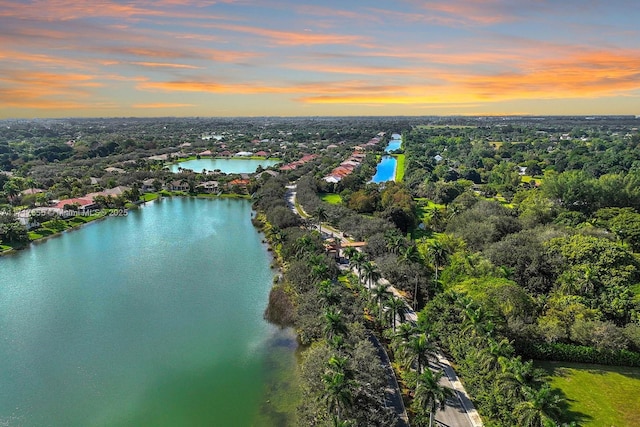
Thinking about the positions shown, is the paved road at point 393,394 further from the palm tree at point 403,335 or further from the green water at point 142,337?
the green water at point 142,337

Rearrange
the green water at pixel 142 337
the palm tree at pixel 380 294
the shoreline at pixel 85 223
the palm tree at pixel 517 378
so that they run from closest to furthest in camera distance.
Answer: the palm tree at pixel 517 378, the green water at pixel 142 337, the palm tree at pixel 380 294, the shoreline at pixel 85 223

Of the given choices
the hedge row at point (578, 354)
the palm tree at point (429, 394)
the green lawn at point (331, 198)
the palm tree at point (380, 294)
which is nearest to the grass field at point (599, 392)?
the hedge row at point (578, 354)

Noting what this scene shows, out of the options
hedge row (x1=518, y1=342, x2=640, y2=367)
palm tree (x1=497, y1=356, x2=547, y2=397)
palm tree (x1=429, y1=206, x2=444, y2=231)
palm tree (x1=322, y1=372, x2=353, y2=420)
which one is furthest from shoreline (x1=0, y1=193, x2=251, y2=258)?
hedge row (x1=518, y1=342, x2=640, y2=367)

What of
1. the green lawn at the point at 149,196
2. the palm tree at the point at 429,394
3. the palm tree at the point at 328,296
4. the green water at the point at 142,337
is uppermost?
the palm tree at the point at 328,296

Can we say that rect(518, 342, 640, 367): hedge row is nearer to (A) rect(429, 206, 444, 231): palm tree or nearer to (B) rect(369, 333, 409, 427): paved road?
(B) rect(369, 333, 409, 427): paved road

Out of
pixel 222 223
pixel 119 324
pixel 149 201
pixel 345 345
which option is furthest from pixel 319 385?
pixel 149 201

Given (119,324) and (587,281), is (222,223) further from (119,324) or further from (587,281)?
(587,281)

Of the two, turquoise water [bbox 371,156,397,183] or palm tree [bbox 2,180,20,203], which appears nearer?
palm tree [bbox 2,180,20,203]
